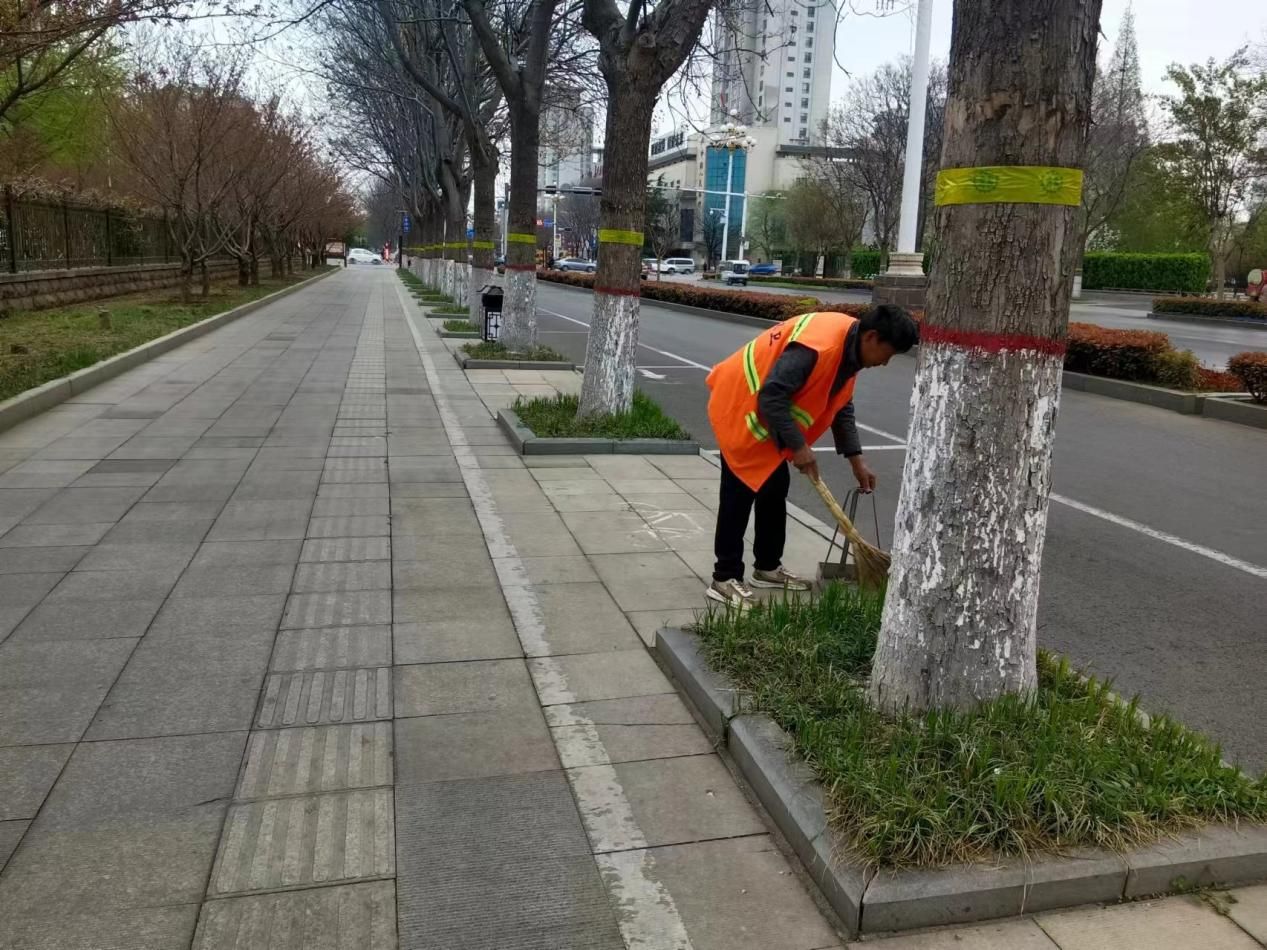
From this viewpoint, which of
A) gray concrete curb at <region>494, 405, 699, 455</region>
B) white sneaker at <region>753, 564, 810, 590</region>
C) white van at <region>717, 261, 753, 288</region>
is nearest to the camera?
white sneaker at <region>753, 564, 810, 590</region>

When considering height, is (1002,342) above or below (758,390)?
above

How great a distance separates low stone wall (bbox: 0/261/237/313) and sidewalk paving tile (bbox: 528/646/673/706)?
1714 centimetres

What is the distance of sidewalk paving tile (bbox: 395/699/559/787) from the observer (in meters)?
3.26

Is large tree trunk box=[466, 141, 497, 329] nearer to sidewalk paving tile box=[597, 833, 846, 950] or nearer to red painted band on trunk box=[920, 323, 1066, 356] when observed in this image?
red painted band on trunk box=[920, 323, 1066, 356]

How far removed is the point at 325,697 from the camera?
3752mm

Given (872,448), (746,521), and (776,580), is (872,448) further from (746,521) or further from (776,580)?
(746,521)

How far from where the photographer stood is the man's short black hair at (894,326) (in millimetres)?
3846

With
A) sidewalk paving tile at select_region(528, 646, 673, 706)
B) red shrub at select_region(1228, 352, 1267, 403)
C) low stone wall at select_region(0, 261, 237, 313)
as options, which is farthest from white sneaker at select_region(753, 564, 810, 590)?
low stone wall at select_region(0, 261, 237, 313)

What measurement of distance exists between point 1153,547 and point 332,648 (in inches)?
194

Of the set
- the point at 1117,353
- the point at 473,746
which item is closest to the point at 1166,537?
the point at 473,746

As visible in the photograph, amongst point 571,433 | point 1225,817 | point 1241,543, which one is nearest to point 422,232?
point 571,433

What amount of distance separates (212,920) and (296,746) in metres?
0.90

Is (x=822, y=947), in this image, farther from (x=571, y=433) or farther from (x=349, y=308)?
(x=349, y=308)

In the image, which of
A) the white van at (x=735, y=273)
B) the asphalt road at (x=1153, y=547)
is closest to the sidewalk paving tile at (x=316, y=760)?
the asphalt road at (x=1153, y=547)
